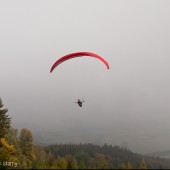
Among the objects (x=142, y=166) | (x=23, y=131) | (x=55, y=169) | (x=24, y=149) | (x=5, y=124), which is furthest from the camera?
(x=23, y=131)

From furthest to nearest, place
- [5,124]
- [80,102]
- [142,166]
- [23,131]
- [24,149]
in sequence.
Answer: [23,131] → [24,149] → [5,124] → [80,102] → [142,166]

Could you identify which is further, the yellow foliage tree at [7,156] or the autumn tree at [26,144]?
the autumn tree at [26,144]

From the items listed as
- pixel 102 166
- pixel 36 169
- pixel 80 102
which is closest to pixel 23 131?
pixel 80 102

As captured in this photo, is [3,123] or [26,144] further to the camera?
[26,144]

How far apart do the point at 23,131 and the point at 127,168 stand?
48.0 metres

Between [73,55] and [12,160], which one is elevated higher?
[73,55]

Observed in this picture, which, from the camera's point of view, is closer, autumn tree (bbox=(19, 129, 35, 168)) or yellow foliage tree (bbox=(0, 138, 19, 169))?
yellow foliage tree (bbox=(0, 138, 19, 169))

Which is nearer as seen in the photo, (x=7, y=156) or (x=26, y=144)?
(x=7, y=156)

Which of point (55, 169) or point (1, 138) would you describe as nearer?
point (55, 169)

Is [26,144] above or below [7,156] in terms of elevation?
above

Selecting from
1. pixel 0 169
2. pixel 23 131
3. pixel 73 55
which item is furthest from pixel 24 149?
pixel 73 55

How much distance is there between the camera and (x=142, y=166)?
93.9 feet

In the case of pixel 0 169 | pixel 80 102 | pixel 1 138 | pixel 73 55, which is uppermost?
pixel 73 55

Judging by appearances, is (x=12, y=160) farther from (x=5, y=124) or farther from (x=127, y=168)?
(x=127, y=168)
